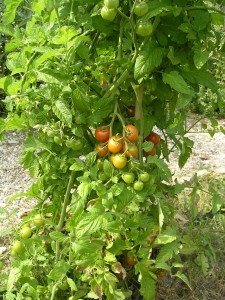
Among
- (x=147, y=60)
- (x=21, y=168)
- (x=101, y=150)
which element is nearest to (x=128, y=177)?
(x=101, y=150)

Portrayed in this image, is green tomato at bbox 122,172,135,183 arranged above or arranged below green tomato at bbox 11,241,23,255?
above

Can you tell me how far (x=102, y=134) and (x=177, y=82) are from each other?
0.33m

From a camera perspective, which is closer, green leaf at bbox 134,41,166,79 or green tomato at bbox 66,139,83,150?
green leaf at bbox 134,41,166,79

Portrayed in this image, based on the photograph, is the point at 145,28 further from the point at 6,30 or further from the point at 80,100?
the point at 6,30

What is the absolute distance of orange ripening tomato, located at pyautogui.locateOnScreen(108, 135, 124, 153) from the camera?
1524 millimetres

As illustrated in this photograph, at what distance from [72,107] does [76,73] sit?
12 cm

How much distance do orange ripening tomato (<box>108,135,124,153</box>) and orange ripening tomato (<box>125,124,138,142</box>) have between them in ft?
0.09

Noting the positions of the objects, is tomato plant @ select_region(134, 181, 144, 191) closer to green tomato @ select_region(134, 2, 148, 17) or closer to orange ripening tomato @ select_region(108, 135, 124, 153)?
orange ripening tomato @ select_region(108, 135, 124, 153)

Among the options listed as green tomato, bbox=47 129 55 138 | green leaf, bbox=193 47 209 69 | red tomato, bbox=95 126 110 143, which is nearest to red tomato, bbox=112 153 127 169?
red tomato, bbox=95 126 110 143

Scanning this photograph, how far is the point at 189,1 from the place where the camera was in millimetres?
1466

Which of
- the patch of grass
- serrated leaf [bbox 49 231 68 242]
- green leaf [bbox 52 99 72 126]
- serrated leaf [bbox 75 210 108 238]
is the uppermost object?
green leaf [bbox 52 99 72 126]

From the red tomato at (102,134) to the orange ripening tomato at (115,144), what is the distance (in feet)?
0.20

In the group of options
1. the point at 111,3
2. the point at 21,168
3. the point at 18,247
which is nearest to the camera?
the point at 111,3

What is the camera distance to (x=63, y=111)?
1466 mm
